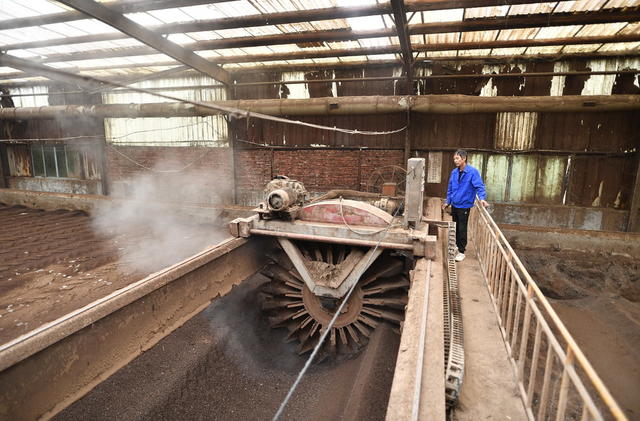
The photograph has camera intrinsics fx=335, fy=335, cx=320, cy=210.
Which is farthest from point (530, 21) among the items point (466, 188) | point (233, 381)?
point (233, 381)

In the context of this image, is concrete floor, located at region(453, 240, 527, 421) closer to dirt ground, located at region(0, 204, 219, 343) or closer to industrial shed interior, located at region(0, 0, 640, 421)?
industrial shed interior, located at region(0, 0, 640, 421)

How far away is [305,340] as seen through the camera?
6156 mm

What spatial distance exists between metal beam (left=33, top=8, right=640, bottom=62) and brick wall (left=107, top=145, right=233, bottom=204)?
148 inches

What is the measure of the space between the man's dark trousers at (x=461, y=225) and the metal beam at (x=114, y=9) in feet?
18.4

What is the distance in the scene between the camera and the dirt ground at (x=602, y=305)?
15.2ft

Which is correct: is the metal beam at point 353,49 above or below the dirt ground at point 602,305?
above

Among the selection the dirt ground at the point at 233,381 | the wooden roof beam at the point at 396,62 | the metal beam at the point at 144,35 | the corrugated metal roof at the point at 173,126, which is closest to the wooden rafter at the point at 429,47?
the metal beam at the point at 144,35

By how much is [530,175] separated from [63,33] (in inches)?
496

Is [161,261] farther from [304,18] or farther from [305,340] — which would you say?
[304,18]

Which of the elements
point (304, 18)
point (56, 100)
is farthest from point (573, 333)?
point (56, 100)

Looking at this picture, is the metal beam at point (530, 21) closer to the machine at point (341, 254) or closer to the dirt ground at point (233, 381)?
the machine at point (341, 254)

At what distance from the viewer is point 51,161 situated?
1435 cm

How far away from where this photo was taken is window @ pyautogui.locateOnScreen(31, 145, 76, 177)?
14000 millimetres

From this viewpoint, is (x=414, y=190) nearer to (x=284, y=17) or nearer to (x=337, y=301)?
(x=337, y=301)
